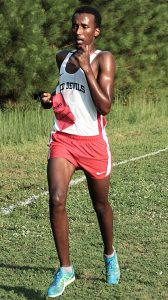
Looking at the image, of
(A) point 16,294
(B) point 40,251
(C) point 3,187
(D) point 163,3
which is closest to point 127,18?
(D) point 163,3

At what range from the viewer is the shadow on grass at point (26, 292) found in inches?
195

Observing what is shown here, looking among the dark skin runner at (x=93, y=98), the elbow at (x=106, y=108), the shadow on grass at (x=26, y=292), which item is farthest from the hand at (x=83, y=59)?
the shadow on grass at (x=26, y=292)

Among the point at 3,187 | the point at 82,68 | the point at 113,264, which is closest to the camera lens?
the point at 82,68

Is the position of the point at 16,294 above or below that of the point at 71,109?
below

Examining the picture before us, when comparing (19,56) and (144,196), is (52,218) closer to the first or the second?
(144,196)

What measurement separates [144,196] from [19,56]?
6364 millimetres

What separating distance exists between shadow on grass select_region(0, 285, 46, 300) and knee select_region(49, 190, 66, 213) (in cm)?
61

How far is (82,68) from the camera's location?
473cm

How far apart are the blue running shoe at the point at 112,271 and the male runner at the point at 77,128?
31 centimetres

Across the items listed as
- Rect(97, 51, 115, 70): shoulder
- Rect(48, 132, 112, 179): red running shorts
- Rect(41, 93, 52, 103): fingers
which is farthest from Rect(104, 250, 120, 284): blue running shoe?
Rect(97, 51, 115, 70): shoulder

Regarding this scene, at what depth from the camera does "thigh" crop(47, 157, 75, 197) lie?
15.8ft

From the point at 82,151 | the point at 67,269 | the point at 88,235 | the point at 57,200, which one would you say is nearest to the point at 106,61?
the point at 82,151

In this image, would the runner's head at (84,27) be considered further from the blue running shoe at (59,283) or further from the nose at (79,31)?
the blue running shoe at (59,283)

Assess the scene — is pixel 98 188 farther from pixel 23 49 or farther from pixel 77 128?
pixel 23 49
